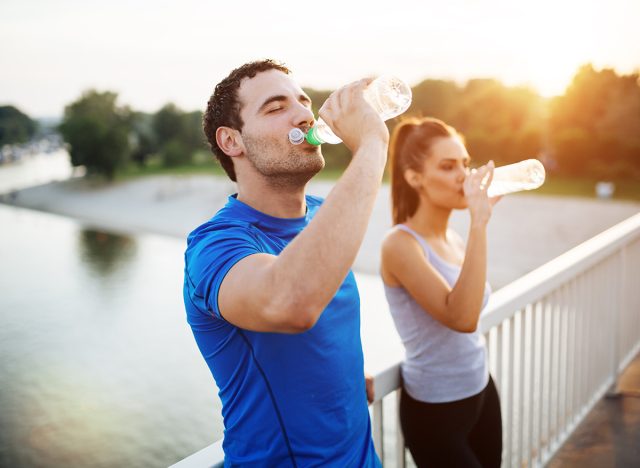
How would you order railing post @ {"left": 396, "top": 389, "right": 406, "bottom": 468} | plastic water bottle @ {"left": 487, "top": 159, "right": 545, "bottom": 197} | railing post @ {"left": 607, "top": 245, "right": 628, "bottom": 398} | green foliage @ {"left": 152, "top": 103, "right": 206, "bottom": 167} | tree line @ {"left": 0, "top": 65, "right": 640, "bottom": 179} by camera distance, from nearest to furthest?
1. railing post @ {"left": 396, "top": 389, "right": 406, "bottom": 468}
2. plastic water bottle @ {"left": 487, "top": 159, "right": 545, "bottom": 197}
3. railing post @ {"left": 607, "top": 245, "right": 628, "bottom": 398}
4. tree line @ {"left": 0, "top": 65, "right": 640, "bottom": 179}
5. green foliage @ {"left": 152, "top": 103, "right": 206, "bottom": 167}

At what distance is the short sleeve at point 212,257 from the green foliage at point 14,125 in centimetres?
6025

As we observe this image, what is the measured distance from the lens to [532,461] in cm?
214

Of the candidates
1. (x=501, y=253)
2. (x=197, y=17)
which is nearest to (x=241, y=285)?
(x=501, y=253)

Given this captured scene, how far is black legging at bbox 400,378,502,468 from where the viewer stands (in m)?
1.44

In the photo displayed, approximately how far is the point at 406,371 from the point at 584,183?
2584cm

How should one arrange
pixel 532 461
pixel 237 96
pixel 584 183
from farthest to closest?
1. pixel 584 183
2. pixel 532 461
3. pixel 237 96

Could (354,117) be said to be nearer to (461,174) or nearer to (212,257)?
(212,257)

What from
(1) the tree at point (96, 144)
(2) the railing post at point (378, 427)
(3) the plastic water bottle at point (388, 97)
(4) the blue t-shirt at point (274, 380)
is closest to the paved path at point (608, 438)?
(2) the railing post at point (378, 427)

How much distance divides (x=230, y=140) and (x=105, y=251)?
2402 cm

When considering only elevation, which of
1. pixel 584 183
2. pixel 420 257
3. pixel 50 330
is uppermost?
pixel 420 257

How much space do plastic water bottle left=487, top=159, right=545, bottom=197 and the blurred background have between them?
49cm

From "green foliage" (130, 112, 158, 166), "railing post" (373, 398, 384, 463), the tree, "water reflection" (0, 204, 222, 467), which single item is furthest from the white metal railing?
"green foliage" (130, 112, 158, 166)

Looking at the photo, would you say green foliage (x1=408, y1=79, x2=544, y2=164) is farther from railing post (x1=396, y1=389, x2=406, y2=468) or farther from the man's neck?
the man's neck

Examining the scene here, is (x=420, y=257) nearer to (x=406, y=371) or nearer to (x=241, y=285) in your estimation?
(x=406, y=371)
